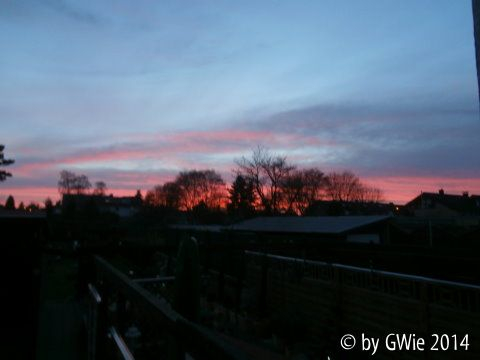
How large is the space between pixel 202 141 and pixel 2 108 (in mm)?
16676

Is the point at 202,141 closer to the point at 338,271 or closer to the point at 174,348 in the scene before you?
the point at 338,271

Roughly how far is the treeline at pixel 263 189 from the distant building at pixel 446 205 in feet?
22.5

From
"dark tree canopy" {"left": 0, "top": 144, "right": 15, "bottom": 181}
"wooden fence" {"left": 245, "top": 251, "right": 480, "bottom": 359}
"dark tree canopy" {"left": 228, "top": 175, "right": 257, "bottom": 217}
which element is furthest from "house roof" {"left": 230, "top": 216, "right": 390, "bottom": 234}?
"dark tree canopy" {"left": 228, "top": 175, "right": 257, "bottom": 217}

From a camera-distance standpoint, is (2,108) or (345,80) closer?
(2,108)

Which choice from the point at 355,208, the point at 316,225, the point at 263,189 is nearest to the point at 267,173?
the point at 263,189

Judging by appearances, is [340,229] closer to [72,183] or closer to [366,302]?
[366,302]

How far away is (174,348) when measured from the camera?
3.78ft

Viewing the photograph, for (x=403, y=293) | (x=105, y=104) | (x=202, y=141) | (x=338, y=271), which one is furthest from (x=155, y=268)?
(x=202, y=141)

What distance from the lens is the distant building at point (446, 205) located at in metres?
53.6

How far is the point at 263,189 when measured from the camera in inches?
1845

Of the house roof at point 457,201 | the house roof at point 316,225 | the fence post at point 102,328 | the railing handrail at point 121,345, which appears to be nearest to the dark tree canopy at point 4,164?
the house roof at point 316,225

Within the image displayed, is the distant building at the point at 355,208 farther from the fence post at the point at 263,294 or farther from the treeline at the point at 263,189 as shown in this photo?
the fence post at the point at 263,294

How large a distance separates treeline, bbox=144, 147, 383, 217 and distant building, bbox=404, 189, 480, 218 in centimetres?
685

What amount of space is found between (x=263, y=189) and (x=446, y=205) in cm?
2742
